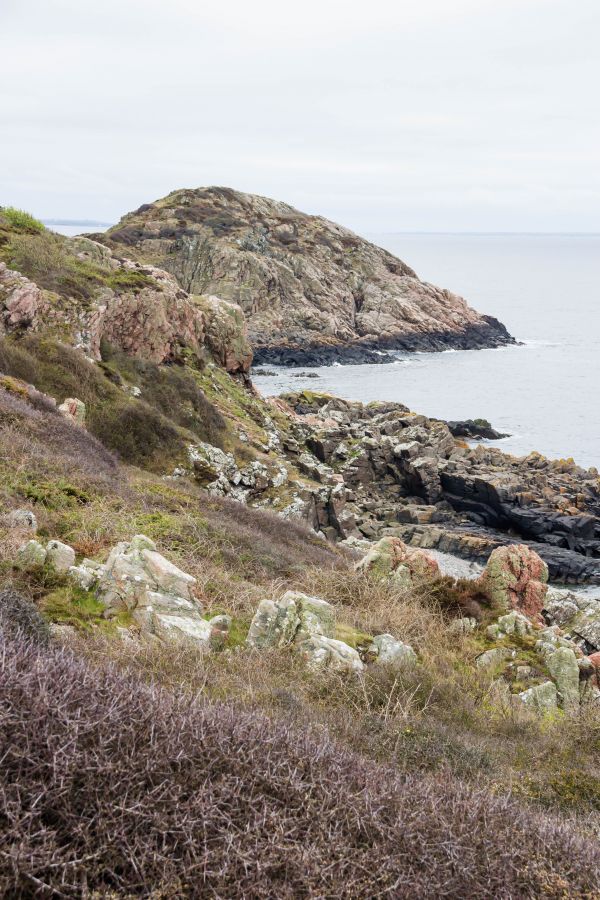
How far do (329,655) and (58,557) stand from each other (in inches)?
119

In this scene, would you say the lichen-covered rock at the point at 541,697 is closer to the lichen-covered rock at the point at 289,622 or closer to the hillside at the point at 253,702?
the hillside at the point at 253,702

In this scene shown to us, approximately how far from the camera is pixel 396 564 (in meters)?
11.4

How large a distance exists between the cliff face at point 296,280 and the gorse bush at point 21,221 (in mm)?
44918

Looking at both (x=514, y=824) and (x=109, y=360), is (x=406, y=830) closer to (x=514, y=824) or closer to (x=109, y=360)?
(x=514, y=824)

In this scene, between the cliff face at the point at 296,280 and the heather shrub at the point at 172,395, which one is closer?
the heather shrub at the point at 172,395

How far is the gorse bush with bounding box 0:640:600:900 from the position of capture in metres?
2.38

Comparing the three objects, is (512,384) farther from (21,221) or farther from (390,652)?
(390,652)

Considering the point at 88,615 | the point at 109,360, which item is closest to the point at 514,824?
the point at 88,615

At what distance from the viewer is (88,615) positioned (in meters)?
6.29

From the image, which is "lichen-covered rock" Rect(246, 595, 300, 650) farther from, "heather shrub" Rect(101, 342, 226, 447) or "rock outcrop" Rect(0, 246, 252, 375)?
"heather shrub" Rect(101, 342, 226, 447)

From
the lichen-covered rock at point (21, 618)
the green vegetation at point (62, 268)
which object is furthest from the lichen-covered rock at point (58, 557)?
the green vegetation at point (62, 268)

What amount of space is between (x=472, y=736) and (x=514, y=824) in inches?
99.7

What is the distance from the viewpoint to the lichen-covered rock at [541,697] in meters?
7.44

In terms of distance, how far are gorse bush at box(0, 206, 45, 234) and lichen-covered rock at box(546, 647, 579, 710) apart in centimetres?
2742
